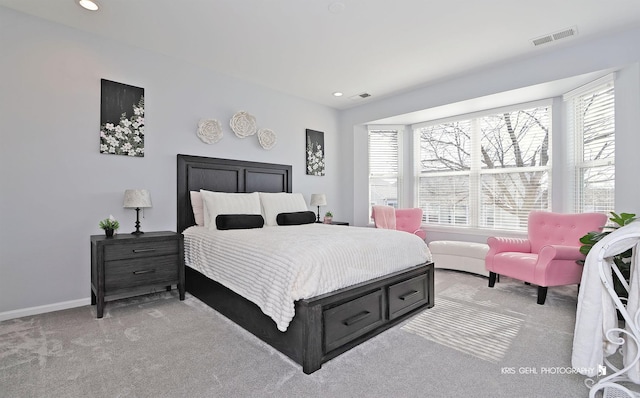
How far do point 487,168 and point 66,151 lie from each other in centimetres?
542

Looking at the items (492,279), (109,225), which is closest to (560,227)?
(492,279)

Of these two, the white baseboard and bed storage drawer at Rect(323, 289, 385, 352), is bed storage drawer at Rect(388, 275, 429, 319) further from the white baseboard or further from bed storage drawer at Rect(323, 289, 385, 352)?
the white baseboard

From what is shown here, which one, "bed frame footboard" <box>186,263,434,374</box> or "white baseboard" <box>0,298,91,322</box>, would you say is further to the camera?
"white baseboard" <box>0,298,91,322</box>

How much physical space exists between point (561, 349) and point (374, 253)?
57.7 inches

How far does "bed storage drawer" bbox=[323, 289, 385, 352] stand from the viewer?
81.1 inches

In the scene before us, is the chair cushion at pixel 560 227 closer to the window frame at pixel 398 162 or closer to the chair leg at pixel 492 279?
the chair leg at pixel 492 279

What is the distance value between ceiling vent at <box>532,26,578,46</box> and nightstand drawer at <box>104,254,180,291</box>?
4.51m

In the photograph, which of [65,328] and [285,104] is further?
[285,104]

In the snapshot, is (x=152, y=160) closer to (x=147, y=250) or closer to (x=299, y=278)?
(x=147, y=250)

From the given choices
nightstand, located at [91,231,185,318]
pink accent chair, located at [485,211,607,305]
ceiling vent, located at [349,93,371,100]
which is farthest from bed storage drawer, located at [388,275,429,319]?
ceiling vent, located at [349,93,371,100]

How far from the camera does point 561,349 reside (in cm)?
218

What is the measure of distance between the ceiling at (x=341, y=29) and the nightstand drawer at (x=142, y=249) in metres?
2.15

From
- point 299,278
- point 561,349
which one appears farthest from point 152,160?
point 561,349

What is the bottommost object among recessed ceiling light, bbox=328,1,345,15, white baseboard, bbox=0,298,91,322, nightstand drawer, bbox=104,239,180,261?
white baseboard, bbox=0,298,91,322
